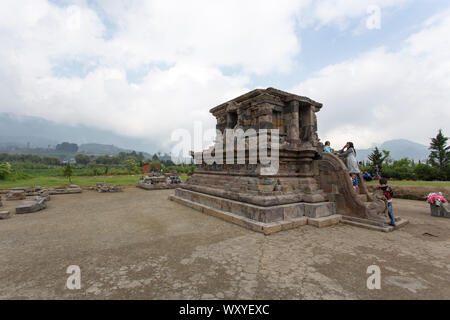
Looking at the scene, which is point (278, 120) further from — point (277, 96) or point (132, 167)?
point (132, 167)

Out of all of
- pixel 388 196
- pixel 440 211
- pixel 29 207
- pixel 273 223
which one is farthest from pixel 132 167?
pixel 440 211

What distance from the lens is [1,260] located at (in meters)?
3.77

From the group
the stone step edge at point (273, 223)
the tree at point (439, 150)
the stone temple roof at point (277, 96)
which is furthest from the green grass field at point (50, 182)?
the tree at point (439, 150)

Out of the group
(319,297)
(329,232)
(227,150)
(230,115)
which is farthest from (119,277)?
(230,115)

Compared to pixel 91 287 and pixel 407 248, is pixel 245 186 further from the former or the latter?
pixel 91 287

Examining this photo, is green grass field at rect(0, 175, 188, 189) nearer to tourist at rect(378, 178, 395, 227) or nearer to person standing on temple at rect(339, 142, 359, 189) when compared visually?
person standing on temple at rect(339, 142, 359, 189)

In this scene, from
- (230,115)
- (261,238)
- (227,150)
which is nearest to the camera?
(261,238)

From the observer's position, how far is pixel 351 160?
291 inches

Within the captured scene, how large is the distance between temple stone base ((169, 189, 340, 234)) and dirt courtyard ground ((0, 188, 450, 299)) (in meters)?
0.27

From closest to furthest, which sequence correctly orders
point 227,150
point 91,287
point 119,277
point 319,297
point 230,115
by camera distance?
point 319,297
point 91,287
point 119,277
point 227,150
point 230,115

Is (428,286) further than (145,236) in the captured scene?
No

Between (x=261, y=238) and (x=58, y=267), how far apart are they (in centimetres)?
399

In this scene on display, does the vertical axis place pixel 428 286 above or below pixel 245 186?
below

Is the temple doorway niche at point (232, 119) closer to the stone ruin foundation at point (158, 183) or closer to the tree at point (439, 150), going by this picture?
the stone ruin foundation at point (158, 183)
